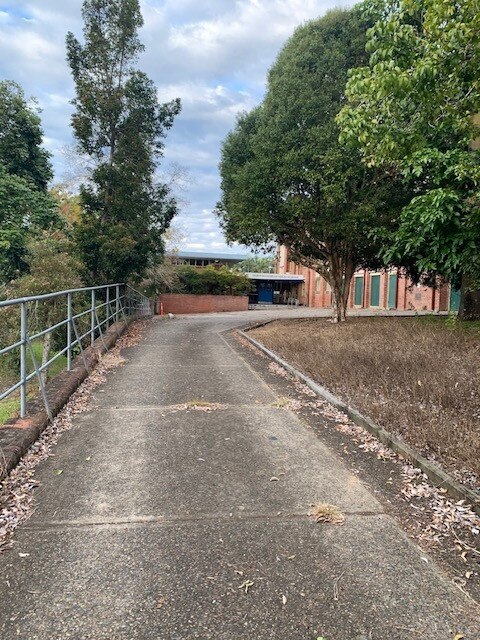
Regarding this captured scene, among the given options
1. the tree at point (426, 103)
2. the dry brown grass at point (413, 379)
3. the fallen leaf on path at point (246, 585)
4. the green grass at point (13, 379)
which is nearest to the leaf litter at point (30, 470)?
the fallen leaf on path at point (246, 585)

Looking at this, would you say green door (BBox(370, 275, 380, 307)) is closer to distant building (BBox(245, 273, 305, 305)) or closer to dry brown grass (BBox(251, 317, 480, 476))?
distant building (BBox(245, 273, 305, 305))

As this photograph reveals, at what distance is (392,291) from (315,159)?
17.6 meters

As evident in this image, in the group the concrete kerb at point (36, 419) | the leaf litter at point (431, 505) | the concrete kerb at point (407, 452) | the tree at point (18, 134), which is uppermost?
the tree at point (18, 134)

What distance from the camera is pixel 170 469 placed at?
161 inches

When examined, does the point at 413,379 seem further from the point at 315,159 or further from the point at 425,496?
the point at 315,159

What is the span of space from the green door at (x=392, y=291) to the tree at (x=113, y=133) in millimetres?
18445

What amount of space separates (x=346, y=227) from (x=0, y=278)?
1218cm

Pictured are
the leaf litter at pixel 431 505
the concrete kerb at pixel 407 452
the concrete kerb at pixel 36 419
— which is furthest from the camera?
the concrete kerb at pixel 36 419

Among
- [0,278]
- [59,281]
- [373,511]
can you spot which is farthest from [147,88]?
[373,511]

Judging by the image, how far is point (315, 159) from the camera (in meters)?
13.3

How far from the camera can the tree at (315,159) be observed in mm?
13078

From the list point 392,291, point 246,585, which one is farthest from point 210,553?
point 392,291

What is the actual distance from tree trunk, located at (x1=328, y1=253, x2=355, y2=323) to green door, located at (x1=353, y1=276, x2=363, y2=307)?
57.8ft

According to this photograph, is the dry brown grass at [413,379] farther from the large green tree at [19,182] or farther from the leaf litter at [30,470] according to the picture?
the large green tree at [19,182]
